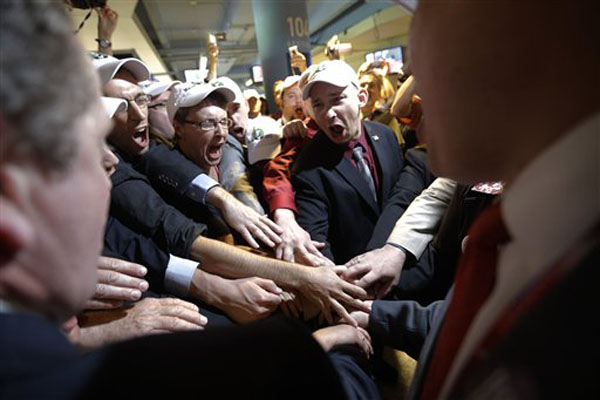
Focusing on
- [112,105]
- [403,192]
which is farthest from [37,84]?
[403,192]

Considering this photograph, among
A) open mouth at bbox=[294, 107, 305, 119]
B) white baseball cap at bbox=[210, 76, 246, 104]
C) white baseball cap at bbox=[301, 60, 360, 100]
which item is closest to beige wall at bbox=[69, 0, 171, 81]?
open mouth at bbox=[294, 107, 305, 119]

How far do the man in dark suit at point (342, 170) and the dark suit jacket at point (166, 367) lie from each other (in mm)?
1318

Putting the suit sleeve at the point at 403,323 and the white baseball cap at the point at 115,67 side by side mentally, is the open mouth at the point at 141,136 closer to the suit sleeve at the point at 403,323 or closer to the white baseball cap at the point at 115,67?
the white baseball cap at the point at 115,67

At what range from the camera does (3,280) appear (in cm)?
41

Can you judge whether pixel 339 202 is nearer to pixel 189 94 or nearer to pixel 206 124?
pixel 206 124

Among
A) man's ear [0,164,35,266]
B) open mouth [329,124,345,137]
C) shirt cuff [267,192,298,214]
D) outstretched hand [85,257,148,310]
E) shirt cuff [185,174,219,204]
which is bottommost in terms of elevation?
outstretched hand [85,257,148,310]

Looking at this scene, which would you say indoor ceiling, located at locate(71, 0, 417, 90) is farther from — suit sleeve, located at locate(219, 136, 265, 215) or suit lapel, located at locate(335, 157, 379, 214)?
suit lapel, located at locate(335, 157, 379, 214)

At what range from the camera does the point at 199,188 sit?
68.3 inches

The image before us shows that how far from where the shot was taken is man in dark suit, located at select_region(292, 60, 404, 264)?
192 cm

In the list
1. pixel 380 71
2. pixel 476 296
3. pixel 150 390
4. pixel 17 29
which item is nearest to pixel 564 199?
pixel 476 296

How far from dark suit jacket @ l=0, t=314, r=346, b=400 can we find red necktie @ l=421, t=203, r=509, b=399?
0.19m

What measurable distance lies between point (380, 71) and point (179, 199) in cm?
256

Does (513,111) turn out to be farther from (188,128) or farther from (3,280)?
(188,128)

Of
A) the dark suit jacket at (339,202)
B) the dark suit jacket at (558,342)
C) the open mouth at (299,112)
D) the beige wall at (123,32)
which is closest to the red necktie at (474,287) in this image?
the dark suit jacket at (558,342)
